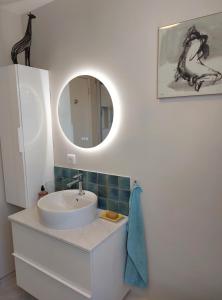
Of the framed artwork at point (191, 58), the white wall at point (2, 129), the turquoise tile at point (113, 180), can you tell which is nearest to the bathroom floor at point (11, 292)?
the white wall at point (2, 129)

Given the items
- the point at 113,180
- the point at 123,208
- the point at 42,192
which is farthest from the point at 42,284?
the point at 113,180

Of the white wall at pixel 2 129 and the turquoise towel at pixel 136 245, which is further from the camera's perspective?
the white wall at pixel 2 129

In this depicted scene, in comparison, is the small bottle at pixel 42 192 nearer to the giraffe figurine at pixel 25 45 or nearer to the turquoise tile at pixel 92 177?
the turquoise tile at pixel 92 177

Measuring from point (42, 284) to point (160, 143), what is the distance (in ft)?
4.41

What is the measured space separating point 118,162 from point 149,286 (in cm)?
100

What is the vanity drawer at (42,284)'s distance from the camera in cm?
148

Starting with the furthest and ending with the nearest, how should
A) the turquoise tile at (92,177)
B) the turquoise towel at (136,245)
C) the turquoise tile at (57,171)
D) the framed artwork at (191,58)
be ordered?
the turquoise tile at (57,171) < the turquoise tile at (92,177) < the turquoise towel at (136,245) < the framed artwork at (191,58)

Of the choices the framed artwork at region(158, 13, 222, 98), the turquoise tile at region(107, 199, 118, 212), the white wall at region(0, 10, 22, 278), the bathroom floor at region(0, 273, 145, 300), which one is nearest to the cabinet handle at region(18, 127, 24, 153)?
the white wall at region(0, 10, 22, 278)

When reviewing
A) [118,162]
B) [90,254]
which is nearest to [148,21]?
[118,162]

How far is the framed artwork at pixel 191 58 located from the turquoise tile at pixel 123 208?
0.85 meters

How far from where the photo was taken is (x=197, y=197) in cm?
143

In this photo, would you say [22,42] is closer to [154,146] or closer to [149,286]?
[154,146]

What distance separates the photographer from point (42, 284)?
1.64 metres

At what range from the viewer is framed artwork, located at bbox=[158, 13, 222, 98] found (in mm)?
1248
